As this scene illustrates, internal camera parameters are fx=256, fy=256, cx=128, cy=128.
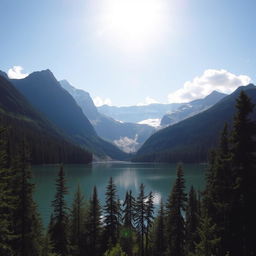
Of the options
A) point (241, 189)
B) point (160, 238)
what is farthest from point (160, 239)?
point (241, 189)

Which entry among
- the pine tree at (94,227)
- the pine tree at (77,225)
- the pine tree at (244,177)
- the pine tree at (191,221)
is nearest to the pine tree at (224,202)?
the pine tree at (244,177)

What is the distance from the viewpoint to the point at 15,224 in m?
26.3

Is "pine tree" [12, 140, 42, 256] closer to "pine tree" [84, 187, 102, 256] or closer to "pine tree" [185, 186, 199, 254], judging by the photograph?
"pine tree" [84, 187, 102, 256]

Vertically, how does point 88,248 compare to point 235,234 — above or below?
below

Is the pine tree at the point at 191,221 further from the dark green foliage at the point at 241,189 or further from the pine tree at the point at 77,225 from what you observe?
the dark green foliage at the point at 241,189

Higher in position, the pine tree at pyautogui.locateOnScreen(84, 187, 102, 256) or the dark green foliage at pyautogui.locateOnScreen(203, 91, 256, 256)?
the dark green foliage at pyautogui.locateOnScreen(203, 91, 256, 256)

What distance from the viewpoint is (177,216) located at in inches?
1260

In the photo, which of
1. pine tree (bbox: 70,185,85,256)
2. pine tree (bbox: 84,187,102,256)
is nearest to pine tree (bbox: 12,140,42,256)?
pine tree (bbox: 84,187,102,256)

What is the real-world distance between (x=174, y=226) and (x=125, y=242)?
44.2 ft

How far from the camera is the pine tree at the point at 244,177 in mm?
17500

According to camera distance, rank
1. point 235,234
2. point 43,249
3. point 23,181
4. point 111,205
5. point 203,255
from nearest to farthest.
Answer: point 203,255
point 235,234
point 23,181
point 43,249
point 111,205

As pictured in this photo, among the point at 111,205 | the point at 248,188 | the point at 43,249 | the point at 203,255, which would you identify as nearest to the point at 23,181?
the point at 43,249

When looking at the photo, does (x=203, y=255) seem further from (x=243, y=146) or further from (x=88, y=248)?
(x=88, y=248)

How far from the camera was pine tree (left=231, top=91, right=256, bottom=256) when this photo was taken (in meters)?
17.5
